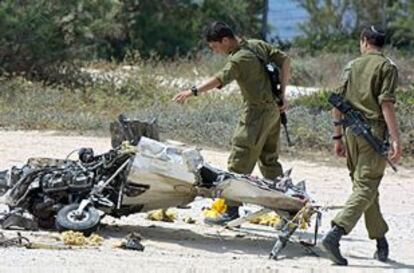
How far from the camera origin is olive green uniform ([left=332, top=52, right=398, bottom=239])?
818cm

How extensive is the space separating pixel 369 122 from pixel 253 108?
157 centimetres

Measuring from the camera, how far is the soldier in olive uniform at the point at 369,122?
8.13 meters

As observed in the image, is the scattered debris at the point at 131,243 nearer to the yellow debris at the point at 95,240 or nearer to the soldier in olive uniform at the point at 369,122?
the yellow debris at the point at 95,240

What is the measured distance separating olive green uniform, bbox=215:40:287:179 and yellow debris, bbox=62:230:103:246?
5.09ft

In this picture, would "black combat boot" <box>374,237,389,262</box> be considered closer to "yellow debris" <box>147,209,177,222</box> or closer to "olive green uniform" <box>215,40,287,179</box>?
"olive green uniform" <box>215,40,287,179</box>

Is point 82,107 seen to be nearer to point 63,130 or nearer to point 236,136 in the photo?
point 63,130

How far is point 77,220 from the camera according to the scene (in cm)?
879

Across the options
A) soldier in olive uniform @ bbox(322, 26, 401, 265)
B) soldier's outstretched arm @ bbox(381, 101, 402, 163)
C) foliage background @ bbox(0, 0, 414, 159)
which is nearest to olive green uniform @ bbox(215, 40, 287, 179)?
soldier in olive uniform @ bbox(322, 26, 401, 265)

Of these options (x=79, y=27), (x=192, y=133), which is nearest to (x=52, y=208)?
(x=192, y=133)

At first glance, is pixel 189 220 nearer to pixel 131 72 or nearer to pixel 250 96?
pixel 250 96

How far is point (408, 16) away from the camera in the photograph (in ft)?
141

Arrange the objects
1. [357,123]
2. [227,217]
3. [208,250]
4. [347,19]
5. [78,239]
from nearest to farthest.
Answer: [357,123], [78,239], [208,250], [227,217], [347,19]

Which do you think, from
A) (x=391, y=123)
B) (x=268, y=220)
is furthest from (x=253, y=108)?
(x=391, y=123)

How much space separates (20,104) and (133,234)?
10305mm
